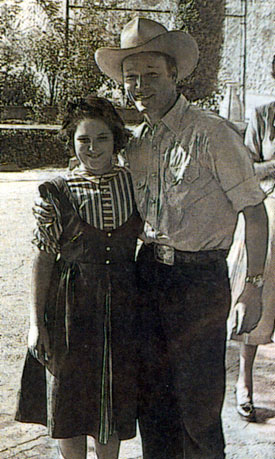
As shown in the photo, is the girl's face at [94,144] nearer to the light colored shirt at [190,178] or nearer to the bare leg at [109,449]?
the light colored shirt at [190,178]

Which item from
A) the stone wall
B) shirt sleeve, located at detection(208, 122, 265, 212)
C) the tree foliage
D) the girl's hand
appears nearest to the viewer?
shirt sleeve, located at detection(208, 122, 265, 212)

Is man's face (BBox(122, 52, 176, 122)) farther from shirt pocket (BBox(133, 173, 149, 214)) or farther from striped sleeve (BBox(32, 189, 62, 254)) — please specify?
striped sleeve (BBox(32, 189, 62, 254))

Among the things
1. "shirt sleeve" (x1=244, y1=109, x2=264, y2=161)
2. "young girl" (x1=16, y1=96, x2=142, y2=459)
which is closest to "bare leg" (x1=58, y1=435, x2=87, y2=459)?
"young girl" (x1=16, y1=96, x2=142, y2=459)

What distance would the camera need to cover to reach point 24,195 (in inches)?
77.2

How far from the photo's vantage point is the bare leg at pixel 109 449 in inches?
73.3

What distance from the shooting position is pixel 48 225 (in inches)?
66.8

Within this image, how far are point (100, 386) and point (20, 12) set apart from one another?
1174mm

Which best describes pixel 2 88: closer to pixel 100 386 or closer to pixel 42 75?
pixel 42 75

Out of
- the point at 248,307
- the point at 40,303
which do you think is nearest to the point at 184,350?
the point at 248,307

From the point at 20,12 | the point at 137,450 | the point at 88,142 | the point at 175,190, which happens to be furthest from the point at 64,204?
the point at 137,450

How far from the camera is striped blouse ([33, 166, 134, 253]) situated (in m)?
1.70

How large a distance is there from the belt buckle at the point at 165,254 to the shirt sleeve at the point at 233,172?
21 centimetres

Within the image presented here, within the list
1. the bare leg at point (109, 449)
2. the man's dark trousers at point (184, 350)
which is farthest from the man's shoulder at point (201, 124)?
the bare leg at point (109, 449)

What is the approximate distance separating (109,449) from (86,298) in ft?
1.55
